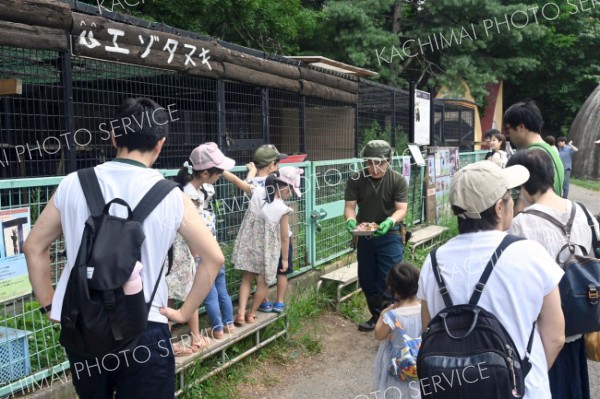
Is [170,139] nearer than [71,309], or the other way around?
[71,309]

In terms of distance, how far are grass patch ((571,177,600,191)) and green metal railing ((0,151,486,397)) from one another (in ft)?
37.7

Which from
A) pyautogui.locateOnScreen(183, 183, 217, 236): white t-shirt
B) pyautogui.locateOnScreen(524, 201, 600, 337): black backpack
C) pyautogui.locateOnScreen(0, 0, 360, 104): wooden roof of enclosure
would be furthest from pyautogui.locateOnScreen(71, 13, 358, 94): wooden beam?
pyautogui.locateOnScreen(524, 201, 600, 337): black backpack

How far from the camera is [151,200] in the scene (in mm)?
2238

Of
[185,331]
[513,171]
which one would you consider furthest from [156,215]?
[185,331]

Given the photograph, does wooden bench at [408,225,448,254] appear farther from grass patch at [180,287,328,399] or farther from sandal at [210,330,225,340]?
sandal at [210,330,225,340]

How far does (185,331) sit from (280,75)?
11.4ft

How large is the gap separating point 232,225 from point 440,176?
585 centimetres

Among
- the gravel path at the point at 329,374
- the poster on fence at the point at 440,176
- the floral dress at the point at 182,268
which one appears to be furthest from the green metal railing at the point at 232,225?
the gravel path at the point at 329,374

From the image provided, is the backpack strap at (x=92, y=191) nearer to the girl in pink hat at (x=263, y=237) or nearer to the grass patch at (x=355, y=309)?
the girl in pink hat at (x=263, y=237)

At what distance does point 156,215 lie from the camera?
2240 millimetres

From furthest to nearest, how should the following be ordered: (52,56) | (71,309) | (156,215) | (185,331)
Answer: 1. (52,56)
2. (185,331)
3. (156,215)
4. (71,309)

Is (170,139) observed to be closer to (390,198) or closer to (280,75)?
(280,75)

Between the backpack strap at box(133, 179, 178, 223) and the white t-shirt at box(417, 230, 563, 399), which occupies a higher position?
the backpack strap at box(133, 179, 178, 223)

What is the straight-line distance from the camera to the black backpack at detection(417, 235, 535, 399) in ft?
6.45
